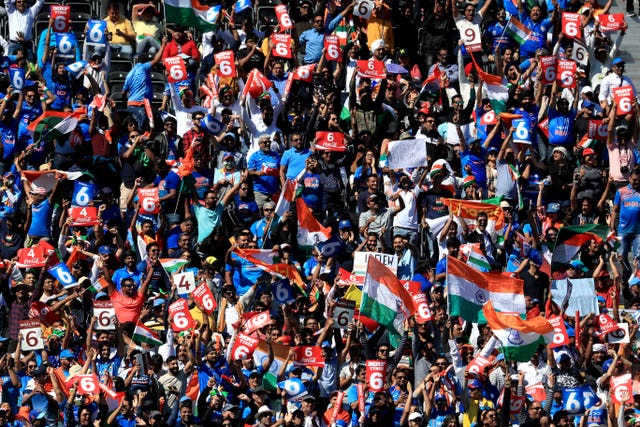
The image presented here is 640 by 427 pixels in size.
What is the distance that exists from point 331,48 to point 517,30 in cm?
265

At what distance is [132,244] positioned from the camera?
3012 centimetres

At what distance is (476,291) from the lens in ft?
93.5

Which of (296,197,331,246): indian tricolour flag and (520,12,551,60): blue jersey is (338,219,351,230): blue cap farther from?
(520,12,551,60): blue jersey

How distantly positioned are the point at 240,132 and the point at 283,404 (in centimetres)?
483

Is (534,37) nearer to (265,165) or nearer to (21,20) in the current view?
(265,165)

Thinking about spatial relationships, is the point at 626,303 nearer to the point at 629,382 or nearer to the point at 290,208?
the point at 629,382

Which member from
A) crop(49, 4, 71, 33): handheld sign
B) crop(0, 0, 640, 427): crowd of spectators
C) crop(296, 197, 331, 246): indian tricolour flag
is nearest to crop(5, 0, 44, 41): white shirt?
crop(0, 0, 640, 427): crowd of spectators

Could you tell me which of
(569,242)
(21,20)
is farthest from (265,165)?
(21,20)

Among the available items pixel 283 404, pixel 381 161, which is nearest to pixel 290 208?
pixel 381 161

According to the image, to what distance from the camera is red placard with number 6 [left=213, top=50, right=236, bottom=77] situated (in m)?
31.8

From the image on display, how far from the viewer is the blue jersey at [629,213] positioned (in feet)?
102

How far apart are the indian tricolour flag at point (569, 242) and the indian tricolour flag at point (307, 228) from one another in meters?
2.78

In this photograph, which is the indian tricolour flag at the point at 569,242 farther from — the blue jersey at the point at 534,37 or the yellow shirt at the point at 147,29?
the yellow shirt at the point at 147,29

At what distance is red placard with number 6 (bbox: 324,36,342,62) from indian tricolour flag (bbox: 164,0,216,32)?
168 cm
